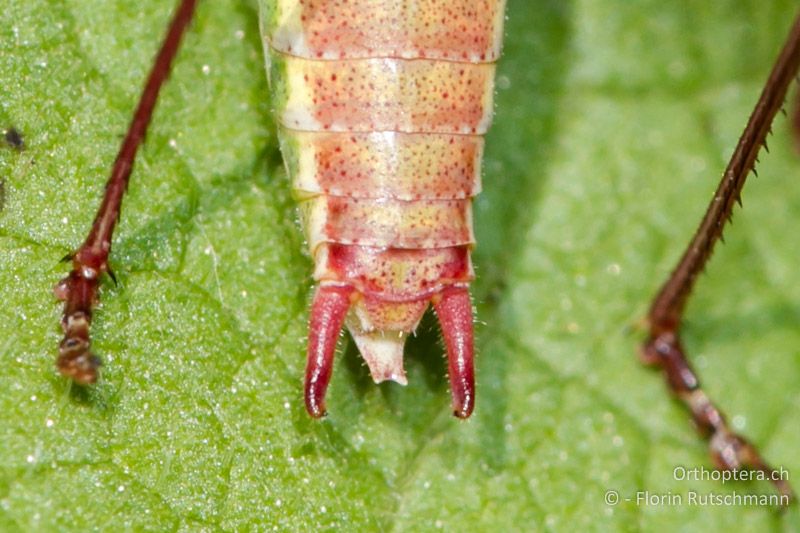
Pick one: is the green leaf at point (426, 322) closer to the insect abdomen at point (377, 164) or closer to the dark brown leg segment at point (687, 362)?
the dark brown leg segment at point (687, 362)

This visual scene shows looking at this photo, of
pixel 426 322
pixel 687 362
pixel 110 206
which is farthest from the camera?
pixel 687 362

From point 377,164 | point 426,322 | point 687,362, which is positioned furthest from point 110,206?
point 687,362

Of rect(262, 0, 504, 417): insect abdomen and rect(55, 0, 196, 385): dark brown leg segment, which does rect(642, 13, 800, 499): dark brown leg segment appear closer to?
rect(262, 0, 504, 417): insect abdomen

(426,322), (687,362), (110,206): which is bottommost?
(687,362)

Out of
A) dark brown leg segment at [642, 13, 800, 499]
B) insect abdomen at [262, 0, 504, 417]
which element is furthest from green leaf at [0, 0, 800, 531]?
insect abdomen at [262, 0, 504, 417]

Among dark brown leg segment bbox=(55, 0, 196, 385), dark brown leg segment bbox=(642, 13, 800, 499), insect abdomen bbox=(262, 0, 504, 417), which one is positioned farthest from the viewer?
dark brown leg segment bbox=(642, 13, 800, 499)

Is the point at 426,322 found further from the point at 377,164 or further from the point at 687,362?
the point at 687,362
